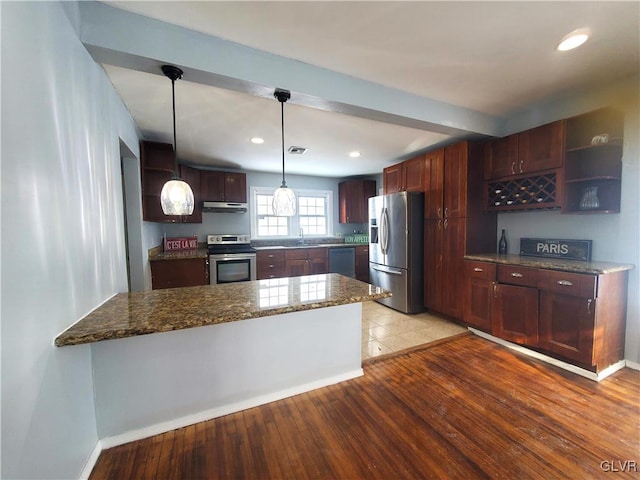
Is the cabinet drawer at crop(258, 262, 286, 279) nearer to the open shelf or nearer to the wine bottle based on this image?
the wine bottle

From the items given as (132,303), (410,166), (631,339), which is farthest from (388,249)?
(132,303)

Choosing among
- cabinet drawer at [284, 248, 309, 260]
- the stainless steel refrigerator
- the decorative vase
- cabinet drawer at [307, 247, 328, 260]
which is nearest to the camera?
the decorative vase

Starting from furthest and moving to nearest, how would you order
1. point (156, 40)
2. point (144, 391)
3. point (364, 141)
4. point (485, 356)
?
1. point (364, 141)
2. point (485, 356)
3. point (144, 391)
4. point (156, 40)

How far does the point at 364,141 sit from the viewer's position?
322 centimetres

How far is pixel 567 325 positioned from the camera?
2092mm

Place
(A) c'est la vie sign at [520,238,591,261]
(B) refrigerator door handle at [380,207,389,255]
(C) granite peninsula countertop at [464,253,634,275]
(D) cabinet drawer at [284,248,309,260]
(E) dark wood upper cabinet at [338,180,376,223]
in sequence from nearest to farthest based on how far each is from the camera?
(C) granite peninsula countertop at [464,253,634,275]
(A) c'est la vie sign at [520,238,591,261]
(B) refrigerator door handle at [380,207,389,255]
(D) cabinet drawer at [284,248,309,260]
(E) dark wood upper cabinet at [338,180,376,223]

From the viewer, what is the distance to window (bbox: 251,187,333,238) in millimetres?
4941

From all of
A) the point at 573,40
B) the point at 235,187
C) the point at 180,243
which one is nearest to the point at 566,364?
the point at 573,40

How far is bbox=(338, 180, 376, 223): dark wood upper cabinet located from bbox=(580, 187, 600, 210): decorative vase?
342 centimetres

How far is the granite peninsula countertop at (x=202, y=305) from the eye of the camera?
1.19m

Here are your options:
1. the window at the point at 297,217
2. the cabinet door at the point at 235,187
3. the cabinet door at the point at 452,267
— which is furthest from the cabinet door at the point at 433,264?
the cabinet door at the point at 235,187

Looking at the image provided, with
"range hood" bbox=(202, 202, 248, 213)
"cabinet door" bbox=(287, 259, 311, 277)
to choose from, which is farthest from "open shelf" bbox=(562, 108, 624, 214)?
"range hood" bbox=(202, 202, 248, 213)

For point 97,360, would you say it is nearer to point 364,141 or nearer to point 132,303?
point 132,303

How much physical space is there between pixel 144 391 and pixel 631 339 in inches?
148
